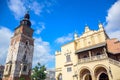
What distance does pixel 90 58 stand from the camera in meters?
25.4

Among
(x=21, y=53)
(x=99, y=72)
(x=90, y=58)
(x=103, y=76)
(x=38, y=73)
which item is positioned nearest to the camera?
(x=99, y=72)

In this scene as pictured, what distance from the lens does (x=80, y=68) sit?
2642cm

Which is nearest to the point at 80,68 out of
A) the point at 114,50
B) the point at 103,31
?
the point at 114,50

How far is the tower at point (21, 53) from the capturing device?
41.3m

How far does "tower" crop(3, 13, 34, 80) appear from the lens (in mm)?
41281

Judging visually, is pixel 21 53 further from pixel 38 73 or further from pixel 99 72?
pixel 99 72

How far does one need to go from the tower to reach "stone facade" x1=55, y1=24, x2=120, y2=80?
1550 centimetres

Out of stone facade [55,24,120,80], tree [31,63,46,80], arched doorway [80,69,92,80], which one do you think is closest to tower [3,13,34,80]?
tree [31,63,46,80]

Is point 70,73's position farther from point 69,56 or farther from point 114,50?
point 114,50

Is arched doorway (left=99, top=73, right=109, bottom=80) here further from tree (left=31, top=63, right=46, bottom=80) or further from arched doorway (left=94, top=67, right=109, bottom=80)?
tree (left=31, top=63, right=46, bottom=80)

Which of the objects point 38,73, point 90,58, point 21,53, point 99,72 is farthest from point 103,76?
point 21,53

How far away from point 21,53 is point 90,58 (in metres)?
28.1

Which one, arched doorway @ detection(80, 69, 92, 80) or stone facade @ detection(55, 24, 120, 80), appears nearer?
stone facade @ detection(55, 24, 120, 80)

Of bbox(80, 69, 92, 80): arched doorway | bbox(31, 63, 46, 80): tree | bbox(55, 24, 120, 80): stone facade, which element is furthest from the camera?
bbox(31, 63, 46, 80): tree
